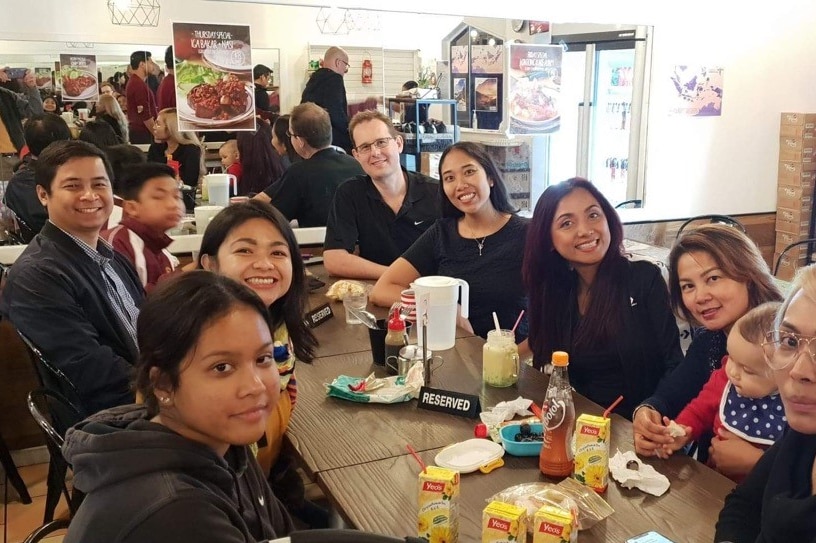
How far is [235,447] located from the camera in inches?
49.3

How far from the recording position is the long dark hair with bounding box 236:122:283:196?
428 centimetres

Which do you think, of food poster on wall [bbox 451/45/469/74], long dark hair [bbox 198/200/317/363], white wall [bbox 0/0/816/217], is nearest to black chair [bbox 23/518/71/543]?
long dark hair [bbox 198/200/317/363]

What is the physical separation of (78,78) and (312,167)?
1.35 metres

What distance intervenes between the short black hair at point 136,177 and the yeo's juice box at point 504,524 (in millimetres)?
2163

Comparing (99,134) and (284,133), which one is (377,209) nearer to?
(284,133)

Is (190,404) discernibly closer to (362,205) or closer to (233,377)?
(233,377)

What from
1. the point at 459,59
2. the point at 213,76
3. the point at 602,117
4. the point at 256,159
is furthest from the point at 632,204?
the point at 213,76

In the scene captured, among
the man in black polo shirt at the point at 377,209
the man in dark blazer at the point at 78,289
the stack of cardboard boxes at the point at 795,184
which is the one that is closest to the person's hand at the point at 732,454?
the man in dark blazer at the point at 78,289

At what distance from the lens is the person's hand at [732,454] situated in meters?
1.56

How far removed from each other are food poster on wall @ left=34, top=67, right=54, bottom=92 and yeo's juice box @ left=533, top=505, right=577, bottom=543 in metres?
3.71

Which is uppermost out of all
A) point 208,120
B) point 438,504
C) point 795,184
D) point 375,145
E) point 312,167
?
point 208,120

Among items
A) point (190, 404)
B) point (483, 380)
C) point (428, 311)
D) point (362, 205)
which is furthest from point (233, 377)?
point (362, 205)

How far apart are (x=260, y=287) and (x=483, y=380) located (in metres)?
0.68

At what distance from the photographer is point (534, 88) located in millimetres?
4754
